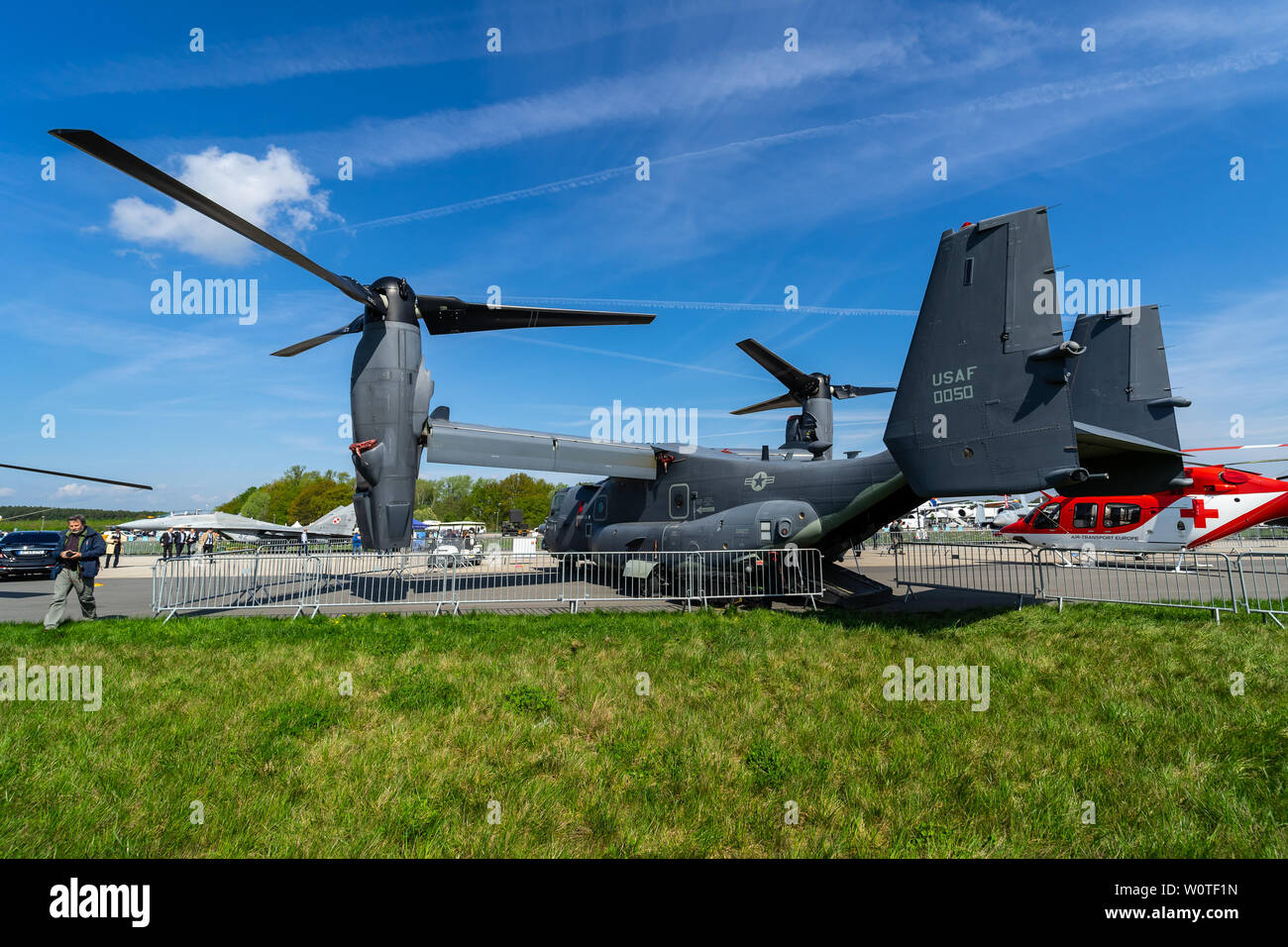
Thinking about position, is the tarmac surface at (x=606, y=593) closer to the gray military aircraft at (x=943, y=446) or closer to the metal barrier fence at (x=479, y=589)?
the metal barrier fence at (x=479, y=589)

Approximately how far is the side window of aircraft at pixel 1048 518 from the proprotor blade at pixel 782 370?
40.7 feet

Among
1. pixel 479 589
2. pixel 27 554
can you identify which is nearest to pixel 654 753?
pixel 479 589

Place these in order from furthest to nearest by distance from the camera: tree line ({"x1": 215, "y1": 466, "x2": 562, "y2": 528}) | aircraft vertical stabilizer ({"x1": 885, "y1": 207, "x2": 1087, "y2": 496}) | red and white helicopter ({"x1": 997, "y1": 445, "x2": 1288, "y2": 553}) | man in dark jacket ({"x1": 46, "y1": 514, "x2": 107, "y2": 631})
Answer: tree line ({"x1": 215, "y1": 466, "x2": 562, "y2": 528})
red and white helicopter ({"x1": 997, "y1": 445, "x2": 1288, "y2": 553})
man in dark jacket ({"x1": 46, "y1": 514, "x2": 107, "y2": 631})
aircraft vertical stabilizer ({"x1": 885, "y1": 207, "x2": 1087, "y2": 496})

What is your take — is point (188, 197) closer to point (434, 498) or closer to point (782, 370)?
point (782, 370)

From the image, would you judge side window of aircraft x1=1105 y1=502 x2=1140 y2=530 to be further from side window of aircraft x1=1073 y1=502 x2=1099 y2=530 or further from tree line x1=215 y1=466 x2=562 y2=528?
tree line x1=215 y1=466 x2=562 y2=528

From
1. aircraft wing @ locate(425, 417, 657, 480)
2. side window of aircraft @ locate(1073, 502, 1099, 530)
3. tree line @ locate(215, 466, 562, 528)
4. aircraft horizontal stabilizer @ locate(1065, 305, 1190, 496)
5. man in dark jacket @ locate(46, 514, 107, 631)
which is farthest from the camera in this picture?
tree line @ locate(215, 466, 562, 528)

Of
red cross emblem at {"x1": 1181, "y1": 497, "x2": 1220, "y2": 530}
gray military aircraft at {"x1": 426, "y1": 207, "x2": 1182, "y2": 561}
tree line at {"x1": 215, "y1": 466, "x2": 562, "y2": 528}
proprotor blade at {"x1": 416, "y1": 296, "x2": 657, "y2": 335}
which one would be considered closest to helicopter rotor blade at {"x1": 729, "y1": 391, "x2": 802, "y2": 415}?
gray military aircraft at {"x1": 426, "y1": 207, "x2": 1182, "y2": 561}

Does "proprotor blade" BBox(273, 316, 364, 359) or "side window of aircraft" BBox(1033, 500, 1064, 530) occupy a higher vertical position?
"proprotor blade" BBox(273, 316, 364, 359)

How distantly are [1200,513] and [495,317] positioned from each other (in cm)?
2310

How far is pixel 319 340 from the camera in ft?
44.2

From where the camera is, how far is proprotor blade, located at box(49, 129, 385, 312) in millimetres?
6910

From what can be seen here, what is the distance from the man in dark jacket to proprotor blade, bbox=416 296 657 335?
732 cm
